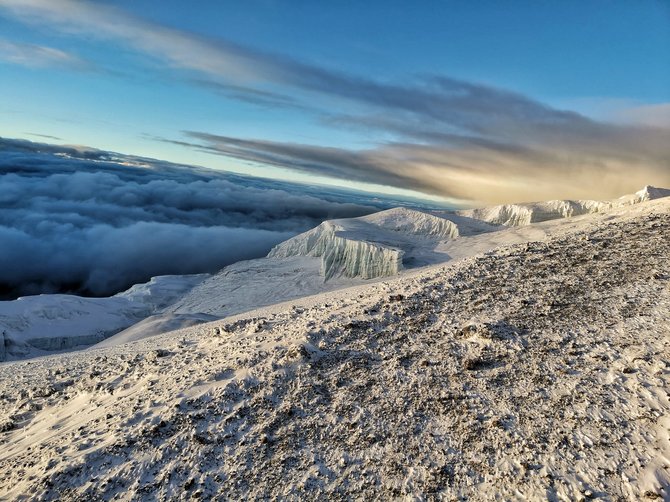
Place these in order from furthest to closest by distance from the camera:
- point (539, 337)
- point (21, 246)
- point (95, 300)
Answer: point (21, 246)
point (95, 300)
point (539, 337)

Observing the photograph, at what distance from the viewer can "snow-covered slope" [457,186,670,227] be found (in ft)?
189

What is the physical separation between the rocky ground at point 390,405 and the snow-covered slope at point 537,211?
44.8 m

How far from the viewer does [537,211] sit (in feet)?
212

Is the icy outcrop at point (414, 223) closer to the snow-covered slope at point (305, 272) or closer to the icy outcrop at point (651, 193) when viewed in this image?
the snow-covered slope at point (305, 272)

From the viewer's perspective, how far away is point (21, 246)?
18025cm

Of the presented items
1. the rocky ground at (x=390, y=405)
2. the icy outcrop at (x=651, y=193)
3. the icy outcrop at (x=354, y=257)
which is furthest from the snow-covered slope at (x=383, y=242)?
the rocky ground at (x=390, y=405)

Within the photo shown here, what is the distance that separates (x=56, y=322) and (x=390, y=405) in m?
56.9

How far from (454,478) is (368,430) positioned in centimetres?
222

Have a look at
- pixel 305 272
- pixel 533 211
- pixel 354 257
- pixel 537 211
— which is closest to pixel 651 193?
pixel 537 211

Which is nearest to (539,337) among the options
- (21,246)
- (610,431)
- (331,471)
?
(610,431)

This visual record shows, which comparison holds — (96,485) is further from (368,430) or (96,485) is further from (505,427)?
(505,427)

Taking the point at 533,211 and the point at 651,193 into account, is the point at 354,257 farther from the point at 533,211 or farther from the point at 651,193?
the point at 651,193

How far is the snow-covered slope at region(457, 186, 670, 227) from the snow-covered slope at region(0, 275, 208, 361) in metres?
59.0

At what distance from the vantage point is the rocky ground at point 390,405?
8.55 m
